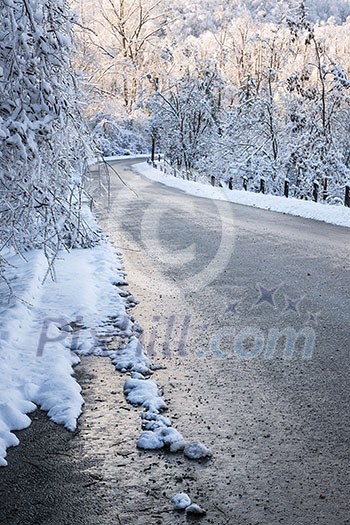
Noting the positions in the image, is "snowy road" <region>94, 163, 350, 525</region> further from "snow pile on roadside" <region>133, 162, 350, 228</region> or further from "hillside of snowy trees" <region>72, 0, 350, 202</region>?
"snow pile on roadside" <region>133, 162, 350, 228</region>

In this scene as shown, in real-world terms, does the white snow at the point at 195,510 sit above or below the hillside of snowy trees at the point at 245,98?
below

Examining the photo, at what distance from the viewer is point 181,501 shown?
334 centimetres

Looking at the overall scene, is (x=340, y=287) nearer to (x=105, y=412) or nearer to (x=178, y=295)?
(x=178, y=295)

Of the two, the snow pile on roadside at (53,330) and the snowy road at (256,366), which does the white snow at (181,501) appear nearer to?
the snowy road at (256,366)

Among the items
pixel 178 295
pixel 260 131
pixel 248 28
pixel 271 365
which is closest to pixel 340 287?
pixel 178 295

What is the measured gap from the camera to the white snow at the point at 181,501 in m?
3.31

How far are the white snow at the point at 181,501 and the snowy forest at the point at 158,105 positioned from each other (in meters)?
3.00

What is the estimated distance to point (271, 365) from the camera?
5484mm

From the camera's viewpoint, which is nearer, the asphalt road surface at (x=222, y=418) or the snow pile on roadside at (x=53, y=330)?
the asphalt road surface at (x=222, y=418)

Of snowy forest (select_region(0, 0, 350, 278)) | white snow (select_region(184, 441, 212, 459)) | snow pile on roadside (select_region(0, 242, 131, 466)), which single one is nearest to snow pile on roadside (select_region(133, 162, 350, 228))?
snowy forest (select_region(0, 0, 350, 278))

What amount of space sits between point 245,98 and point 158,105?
989cm

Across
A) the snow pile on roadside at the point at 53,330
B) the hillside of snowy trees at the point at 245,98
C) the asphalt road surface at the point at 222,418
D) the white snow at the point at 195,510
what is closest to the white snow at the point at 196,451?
the asphalt road surface at the point at 222,418

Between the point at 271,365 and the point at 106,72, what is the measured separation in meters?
5.96

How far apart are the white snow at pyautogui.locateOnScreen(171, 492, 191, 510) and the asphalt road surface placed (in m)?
0.05
